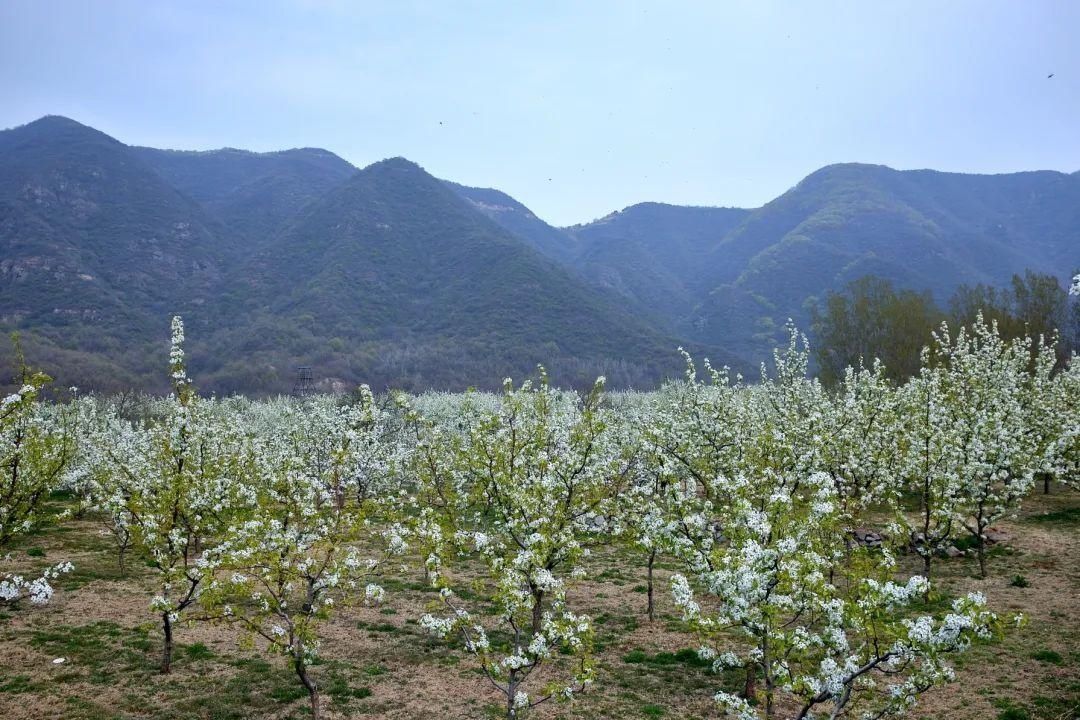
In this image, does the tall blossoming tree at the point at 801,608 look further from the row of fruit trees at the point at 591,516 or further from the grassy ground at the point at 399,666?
the grassy ground at the point at 399,666

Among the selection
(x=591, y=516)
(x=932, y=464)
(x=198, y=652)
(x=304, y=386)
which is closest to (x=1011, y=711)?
(x=932, y=464)

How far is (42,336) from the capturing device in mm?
102250

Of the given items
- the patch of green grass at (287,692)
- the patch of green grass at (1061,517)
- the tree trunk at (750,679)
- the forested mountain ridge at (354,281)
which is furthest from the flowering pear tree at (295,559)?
the forested mountain ridge at (354,281)

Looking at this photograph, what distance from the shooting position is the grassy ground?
12.8m

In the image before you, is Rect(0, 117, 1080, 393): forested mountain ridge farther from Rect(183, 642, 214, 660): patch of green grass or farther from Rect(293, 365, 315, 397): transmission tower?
Rect(183, 642, 214, 660): patch of green grass

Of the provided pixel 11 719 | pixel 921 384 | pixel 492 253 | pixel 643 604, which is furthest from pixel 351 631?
pixel 492 253

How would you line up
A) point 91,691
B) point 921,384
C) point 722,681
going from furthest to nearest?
point 921,384 < point 722,681 < point 91,691

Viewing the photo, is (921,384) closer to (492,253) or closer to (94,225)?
(492,253)

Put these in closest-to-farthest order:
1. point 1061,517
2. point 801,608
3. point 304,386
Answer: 1. point 801,608
2. point 1061,517
3. point 304,386

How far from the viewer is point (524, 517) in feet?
44.3

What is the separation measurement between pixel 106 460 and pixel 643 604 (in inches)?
972

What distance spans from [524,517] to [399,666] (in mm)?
5634

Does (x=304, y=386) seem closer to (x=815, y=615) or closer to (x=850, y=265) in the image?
(x=815, y=615)

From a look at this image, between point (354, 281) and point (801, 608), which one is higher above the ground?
point (354, 281)
